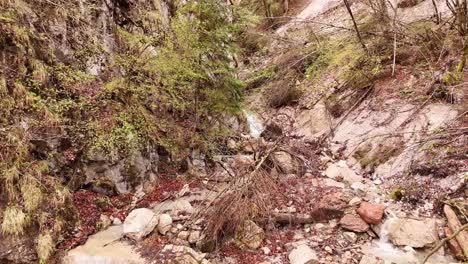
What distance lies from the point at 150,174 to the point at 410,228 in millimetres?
4671

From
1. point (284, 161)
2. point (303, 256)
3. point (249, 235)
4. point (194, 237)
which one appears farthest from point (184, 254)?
point (284, 161)

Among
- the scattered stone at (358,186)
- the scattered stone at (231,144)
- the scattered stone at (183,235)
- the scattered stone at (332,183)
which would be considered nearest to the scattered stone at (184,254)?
the scattered stone at (183,235)

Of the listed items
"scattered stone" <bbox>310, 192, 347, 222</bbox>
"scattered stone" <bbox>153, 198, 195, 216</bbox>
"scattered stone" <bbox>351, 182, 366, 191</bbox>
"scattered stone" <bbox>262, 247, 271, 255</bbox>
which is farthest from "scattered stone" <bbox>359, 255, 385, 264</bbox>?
"scattered stone" <bbox>153, 198, 195, 216</bbox>

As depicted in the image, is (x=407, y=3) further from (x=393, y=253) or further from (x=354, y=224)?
(x=393, y=253)

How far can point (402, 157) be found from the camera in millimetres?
5781

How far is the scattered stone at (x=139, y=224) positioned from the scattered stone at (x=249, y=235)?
1.33 m

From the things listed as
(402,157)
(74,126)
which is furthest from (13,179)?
(402,157)

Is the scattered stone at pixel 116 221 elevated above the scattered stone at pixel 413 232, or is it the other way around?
the scattered stone at pixel 116 221

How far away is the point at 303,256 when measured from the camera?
13.3 feet

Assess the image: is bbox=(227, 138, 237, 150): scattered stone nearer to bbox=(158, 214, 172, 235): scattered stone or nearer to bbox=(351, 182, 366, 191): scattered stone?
bbox=(351, 182, 366, 191): scattered stone

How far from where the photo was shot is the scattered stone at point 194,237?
4.52 metres

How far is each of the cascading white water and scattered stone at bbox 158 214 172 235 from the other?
17.7 feet

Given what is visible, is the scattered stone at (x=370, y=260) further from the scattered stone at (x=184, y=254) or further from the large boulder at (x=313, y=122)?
the large boulder at (x=313, y=122)

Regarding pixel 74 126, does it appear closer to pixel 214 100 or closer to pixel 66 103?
pixel 66 103
